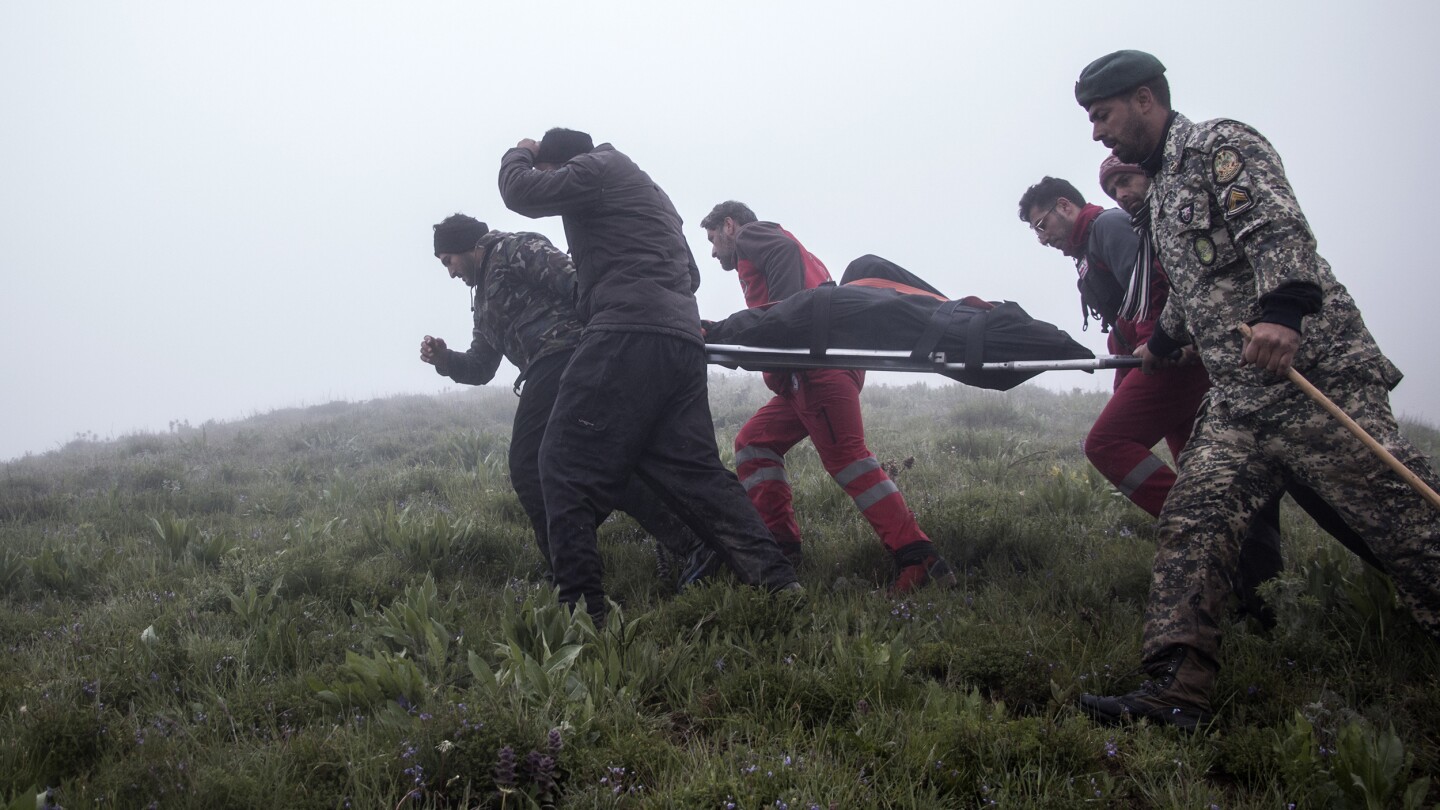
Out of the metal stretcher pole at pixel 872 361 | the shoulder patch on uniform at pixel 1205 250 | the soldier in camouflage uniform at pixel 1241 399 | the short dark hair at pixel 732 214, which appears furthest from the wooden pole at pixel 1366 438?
the short dark hair at pixel 732 214

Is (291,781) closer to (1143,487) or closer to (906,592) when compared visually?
(906,592)

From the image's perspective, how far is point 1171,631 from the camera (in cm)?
304

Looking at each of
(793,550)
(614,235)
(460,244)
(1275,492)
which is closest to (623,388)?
(614,235)

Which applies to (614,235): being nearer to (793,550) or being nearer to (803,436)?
(803,436)

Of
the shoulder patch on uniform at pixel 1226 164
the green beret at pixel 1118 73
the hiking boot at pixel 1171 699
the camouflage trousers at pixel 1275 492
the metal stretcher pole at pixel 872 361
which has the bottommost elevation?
the hiking boot at pixel 1171 699

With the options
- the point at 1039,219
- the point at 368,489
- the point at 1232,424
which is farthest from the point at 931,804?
the point at 368,489

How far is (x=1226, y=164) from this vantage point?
3.19 m

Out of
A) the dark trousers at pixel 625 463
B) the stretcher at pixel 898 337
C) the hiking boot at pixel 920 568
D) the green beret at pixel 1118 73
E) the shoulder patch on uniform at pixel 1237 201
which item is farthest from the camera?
the hiking boot at pixel 920 568

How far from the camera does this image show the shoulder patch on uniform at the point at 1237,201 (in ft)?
10.2

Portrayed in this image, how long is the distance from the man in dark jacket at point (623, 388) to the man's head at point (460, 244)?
108 centimetres

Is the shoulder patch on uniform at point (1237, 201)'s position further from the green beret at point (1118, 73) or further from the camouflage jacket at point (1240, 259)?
the green beret at point (1118, 73)

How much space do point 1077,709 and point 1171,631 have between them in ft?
1.35

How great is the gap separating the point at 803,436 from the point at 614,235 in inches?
67.9

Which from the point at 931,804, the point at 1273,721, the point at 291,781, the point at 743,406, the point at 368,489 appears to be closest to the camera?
the point at 931,804
